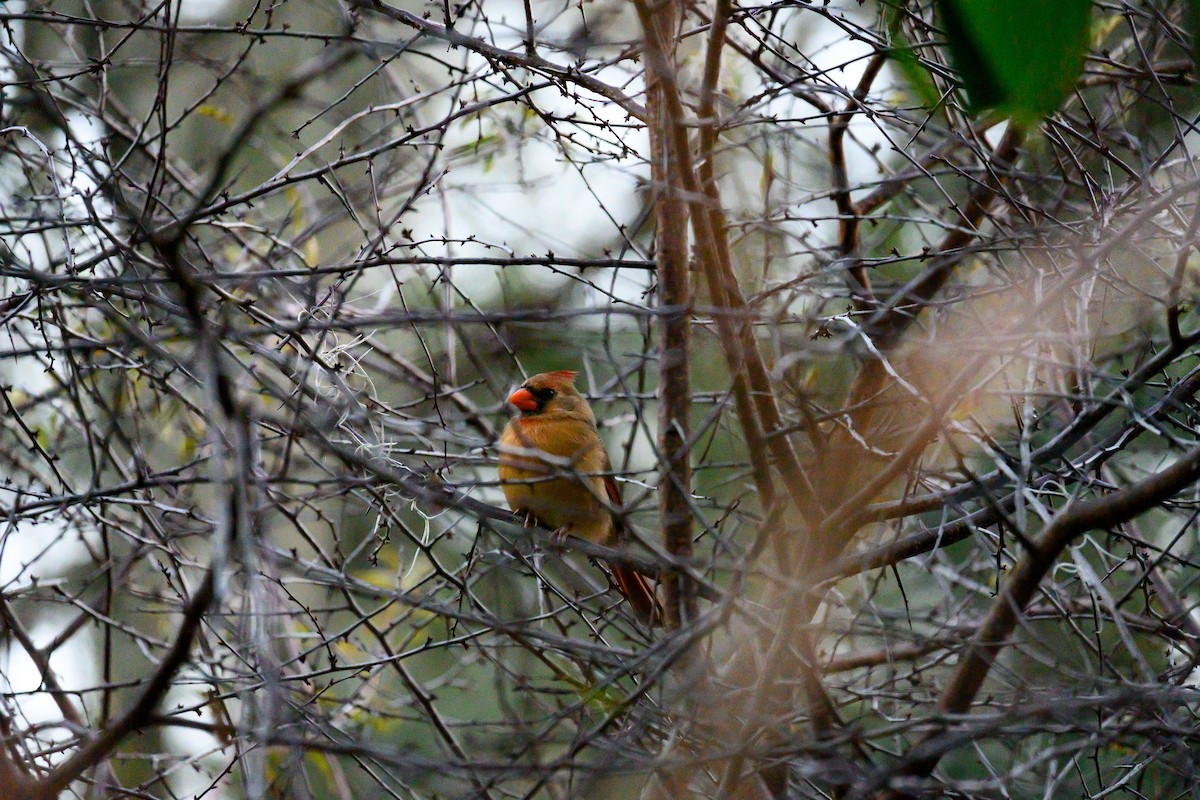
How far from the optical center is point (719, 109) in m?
4.00

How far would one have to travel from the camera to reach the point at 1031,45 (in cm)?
75

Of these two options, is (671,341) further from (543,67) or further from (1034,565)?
(1034,565)

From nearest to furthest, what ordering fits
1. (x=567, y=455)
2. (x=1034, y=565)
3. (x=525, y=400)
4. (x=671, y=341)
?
(x=1034, y=565) < (x=671, y=341) < (x=567, y=455) < (x=525, y=400)

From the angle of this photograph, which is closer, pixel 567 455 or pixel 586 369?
pixel 586 369

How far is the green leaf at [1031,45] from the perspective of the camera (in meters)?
0.74

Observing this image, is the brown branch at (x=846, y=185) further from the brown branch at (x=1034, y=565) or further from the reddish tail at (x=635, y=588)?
the brown branch at (x=1034, y=565)

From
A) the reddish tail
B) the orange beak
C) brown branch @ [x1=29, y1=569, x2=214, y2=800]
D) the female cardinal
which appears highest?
the orange beak

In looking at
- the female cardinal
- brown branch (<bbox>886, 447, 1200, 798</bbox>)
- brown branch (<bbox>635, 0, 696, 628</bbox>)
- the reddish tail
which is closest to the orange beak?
the female cardinal

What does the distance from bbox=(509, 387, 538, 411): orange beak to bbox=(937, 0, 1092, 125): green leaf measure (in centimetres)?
459

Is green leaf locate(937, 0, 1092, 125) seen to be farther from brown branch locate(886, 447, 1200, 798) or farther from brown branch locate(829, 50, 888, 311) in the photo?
brown branch locate(829, 50, 888, 311)

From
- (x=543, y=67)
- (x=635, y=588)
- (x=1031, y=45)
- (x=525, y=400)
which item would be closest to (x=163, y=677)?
(x=1031, y=45)

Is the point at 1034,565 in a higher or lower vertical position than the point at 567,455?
lower

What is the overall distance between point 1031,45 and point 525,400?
4649 millimetres

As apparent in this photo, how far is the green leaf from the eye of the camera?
2.44 ft
